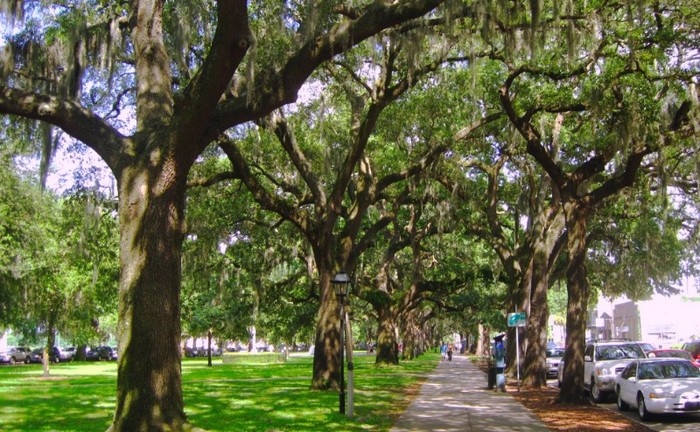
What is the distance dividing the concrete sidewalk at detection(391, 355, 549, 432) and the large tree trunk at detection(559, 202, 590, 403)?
1.47 m

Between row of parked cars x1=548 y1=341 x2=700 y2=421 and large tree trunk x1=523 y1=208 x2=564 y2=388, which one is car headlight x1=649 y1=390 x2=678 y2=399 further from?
large tree trunk x1=523 y1=208 x2=564 y2=388

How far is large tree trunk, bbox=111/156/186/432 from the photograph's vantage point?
9.48 m

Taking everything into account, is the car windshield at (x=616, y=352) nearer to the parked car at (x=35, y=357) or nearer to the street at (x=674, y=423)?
the street at (x=674, y=423)

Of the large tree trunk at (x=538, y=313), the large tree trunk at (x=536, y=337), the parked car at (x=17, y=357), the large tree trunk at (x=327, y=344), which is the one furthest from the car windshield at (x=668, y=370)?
the parked car at (x=17, y=357)

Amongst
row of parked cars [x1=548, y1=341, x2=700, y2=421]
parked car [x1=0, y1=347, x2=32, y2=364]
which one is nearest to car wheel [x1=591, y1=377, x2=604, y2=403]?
row of parked cars [x1=548, y1=341, x2=700, y2=421]

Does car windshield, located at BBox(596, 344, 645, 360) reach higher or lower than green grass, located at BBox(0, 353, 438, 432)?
higher

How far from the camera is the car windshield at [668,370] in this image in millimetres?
15742

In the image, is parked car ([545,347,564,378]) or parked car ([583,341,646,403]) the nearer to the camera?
parked car ([583,341,646,403])

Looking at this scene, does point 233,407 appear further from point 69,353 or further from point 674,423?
point 69,353

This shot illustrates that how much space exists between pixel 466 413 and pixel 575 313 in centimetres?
453

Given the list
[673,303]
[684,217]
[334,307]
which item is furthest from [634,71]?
[673,303]

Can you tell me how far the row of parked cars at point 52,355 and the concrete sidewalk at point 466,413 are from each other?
4502cm

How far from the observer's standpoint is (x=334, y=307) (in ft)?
67.0

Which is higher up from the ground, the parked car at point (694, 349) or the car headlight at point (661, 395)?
the parked car at point (694, 349)
